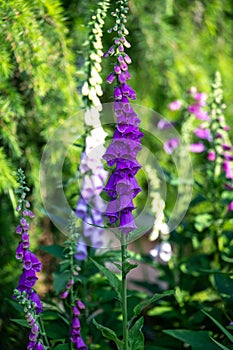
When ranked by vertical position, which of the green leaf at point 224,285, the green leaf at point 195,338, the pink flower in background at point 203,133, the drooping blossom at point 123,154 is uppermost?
the pink flower in background at point 203,133

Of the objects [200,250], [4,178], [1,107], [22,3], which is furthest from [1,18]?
[200,250]

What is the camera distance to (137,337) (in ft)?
5.53

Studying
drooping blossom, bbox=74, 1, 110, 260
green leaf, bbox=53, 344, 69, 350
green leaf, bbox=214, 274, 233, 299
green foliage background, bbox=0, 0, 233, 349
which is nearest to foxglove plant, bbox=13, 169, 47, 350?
green leaf, bbox=53, 344, 69, 350

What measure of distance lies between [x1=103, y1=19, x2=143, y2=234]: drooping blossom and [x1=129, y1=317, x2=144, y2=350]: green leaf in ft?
1.11

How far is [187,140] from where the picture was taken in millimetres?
2633

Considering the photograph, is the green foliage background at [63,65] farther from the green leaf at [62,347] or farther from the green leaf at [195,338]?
the green leaf at [195,338]

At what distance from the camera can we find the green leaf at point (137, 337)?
1.66 metres

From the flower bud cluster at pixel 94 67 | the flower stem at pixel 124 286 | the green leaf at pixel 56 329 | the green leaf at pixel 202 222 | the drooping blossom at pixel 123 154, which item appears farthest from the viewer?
the green leaf at pixel 202 222

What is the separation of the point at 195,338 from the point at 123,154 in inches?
34.2

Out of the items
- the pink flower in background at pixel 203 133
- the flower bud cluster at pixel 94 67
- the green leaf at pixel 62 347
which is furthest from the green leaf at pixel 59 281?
the pink flower in background at pixel 203 133

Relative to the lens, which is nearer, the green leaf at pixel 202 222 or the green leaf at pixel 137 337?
the green leaf at pixel 137 337

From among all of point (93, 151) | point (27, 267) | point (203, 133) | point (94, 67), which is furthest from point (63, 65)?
point (27, 267)

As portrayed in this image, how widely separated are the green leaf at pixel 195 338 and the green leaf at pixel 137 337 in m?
0.27

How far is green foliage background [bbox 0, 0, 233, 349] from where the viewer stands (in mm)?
2299
